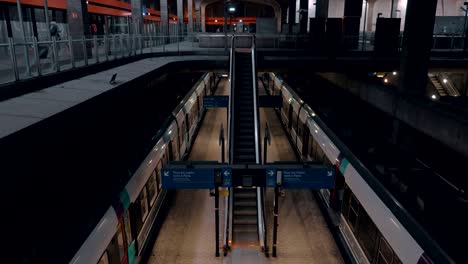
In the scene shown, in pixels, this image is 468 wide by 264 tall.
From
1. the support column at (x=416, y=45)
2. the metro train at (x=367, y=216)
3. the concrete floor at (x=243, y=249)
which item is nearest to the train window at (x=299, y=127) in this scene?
the metro train at (x=367, y=216)

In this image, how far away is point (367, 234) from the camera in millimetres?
8461

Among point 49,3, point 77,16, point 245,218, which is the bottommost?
point 245,218

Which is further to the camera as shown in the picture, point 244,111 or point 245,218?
point 244,111

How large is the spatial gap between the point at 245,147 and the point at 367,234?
6.49 m

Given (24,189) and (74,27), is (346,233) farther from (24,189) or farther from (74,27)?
(74,27)

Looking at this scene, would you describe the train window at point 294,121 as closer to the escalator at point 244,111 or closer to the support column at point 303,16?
the escalator at point 244,111

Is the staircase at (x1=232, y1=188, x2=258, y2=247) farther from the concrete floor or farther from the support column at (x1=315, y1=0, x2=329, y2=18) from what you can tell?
the support column at (x1=315, y1=0, x2=329, y2=18)

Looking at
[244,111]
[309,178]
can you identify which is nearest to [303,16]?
[244,111]

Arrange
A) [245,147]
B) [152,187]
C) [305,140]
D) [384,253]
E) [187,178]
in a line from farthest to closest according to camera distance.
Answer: [305,140] < [245,147] < [152,187] < [187,178] < [384,253]

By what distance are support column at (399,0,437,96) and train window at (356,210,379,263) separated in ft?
32.5

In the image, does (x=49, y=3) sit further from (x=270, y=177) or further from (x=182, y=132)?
(x=270, y=177)

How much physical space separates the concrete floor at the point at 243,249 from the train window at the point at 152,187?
45.1 inches

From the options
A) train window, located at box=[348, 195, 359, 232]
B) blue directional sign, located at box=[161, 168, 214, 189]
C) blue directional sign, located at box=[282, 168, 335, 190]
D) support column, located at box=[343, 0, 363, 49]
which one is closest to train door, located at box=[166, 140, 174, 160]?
blue directional sign, located at box=[161, 168, 214, 189]

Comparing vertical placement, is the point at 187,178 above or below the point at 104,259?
above
